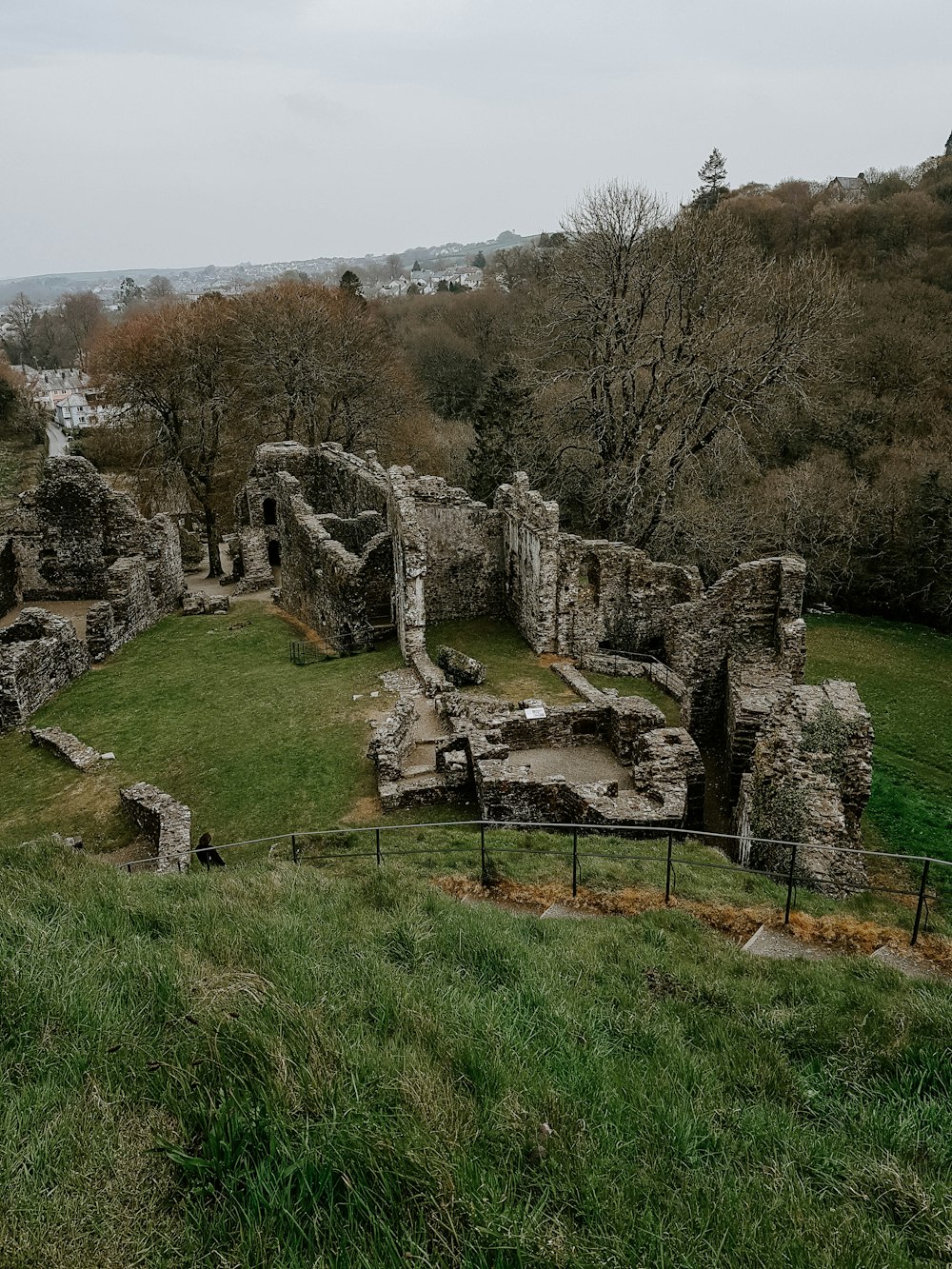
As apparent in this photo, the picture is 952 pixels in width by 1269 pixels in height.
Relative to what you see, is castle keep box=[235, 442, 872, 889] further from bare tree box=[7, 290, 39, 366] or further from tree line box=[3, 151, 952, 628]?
bare tree box=[7, 290, 39, 366]

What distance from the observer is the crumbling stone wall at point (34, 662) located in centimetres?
1820

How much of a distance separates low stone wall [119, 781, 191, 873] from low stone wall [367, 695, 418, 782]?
3333mm

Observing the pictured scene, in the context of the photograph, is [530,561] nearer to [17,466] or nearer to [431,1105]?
[431,1105]

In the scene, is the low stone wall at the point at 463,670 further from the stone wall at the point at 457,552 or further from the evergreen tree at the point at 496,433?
the evergreen tree at the point at 496,433

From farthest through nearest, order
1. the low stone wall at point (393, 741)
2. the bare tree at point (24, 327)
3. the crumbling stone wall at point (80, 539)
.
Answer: the bare tree at point (24, 327), the crumbling stone wall at point (80, 539), the low stone wall at point (393, 741)

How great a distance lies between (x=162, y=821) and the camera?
1327 cm

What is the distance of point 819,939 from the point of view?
8.57 m

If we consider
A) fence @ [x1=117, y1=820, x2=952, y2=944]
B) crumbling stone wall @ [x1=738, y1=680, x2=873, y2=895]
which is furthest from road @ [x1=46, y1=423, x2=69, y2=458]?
crumbling stone wall @ [x1=738, y1=680, x2=873, y2=895]

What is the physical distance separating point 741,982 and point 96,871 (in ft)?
20.9

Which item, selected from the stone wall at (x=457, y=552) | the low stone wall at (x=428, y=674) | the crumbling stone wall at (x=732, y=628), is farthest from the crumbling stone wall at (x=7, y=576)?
the crumbling stone wall at (x=732, y=628)

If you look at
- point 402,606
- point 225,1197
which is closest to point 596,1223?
point 225,1197

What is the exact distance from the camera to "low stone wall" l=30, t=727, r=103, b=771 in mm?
16128

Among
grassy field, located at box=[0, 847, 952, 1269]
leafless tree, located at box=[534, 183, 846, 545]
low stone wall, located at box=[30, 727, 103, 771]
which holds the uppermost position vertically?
leafless tree, located at box=[534, 183, 846, 545]

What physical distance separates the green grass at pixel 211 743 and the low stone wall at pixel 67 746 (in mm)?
223
